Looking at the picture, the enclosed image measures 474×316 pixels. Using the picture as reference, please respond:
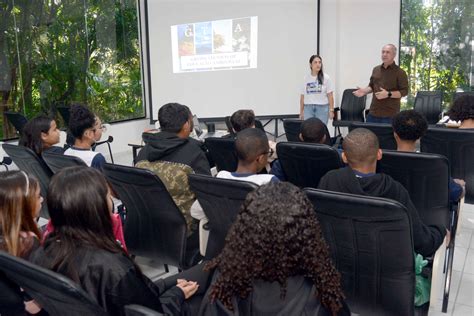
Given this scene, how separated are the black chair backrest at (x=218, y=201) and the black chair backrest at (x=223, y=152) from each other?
1.02 metres

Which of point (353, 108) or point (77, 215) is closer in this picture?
point (77, 215)

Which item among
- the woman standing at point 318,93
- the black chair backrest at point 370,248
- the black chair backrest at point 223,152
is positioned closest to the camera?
the black chair backrest at point 370,248

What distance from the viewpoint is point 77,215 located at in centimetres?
139

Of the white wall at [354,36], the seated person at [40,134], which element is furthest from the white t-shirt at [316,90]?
the seated person at [40,134]

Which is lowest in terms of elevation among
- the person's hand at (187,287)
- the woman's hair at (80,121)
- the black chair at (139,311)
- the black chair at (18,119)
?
the person's hand at (187,287)

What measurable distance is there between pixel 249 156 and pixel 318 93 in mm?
3888

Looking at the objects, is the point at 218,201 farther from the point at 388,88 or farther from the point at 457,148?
the point at 388,88

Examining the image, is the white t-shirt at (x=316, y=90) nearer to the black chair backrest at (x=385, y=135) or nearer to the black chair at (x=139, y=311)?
the black chair backrest at (x=385, y=135)

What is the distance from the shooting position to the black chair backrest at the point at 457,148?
9.85ft

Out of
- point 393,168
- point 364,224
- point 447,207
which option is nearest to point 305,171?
point 393,168

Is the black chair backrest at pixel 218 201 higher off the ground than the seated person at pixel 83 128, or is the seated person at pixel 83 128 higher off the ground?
the seated person at pixel 83 128

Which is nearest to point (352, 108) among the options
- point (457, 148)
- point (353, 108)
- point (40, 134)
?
point (353, 108)

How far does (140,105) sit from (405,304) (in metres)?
6.71

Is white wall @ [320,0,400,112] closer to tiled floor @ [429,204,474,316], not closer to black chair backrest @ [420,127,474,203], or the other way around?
tiled floor @ [429,204,474,316]
